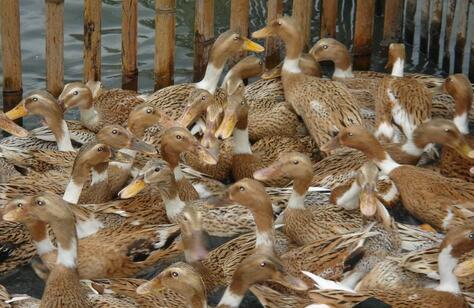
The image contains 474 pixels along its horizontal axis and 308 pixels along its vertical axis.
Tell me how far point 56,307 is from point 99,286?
0.46 m

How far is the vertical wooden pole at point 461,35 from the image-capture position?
10656mm

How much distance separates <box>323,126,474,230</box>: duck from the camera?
27.5ft

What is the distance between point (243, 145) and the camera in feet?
30.0

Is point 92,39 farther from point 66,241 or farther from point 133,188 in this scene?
point 66,241

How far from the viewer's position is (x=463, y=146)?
8.80m

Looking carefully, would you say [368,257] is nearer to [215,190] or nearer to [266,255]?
[266,255]

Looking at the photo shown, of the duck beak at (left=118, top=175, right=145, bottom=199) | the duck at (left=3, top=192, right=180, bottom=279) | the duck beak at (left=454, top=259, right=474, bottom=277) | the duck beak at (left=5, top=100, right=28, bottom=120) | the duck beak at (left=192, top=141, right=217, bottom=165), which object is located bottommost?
the duck at (left=3, top=192, right=180, bottom=279)

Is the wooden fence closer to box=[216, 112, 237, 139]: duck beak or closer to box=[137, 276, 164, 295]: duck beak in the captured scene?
box=[216, 112, 237, 139]: duck beak

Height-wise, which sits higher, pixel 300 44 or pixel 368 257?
pixel 300 44

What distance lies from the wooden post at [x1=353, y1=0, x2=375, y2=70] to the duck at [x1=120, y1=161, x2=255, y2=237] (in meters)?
3.11

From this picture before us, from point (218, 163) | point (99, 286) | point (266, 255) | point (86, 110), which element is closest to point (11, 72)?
point (86, 110)

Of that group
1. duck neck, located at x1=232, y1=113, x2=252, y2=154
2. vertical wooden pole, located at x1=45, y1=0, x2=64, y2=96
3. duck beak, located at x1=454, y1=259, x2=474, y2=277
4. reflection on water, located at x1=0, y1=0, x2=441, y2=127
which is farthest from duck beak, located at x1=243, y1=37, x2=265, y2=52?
duck beak, located at x1=454, y1=259, x2=474, y2=277

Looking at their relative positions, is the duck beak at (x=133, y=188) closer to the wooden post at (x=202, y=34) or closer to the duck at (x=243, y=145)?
the duck at (x=243, y=145)

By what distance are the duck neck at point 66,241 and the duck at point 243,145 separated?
1994mm
